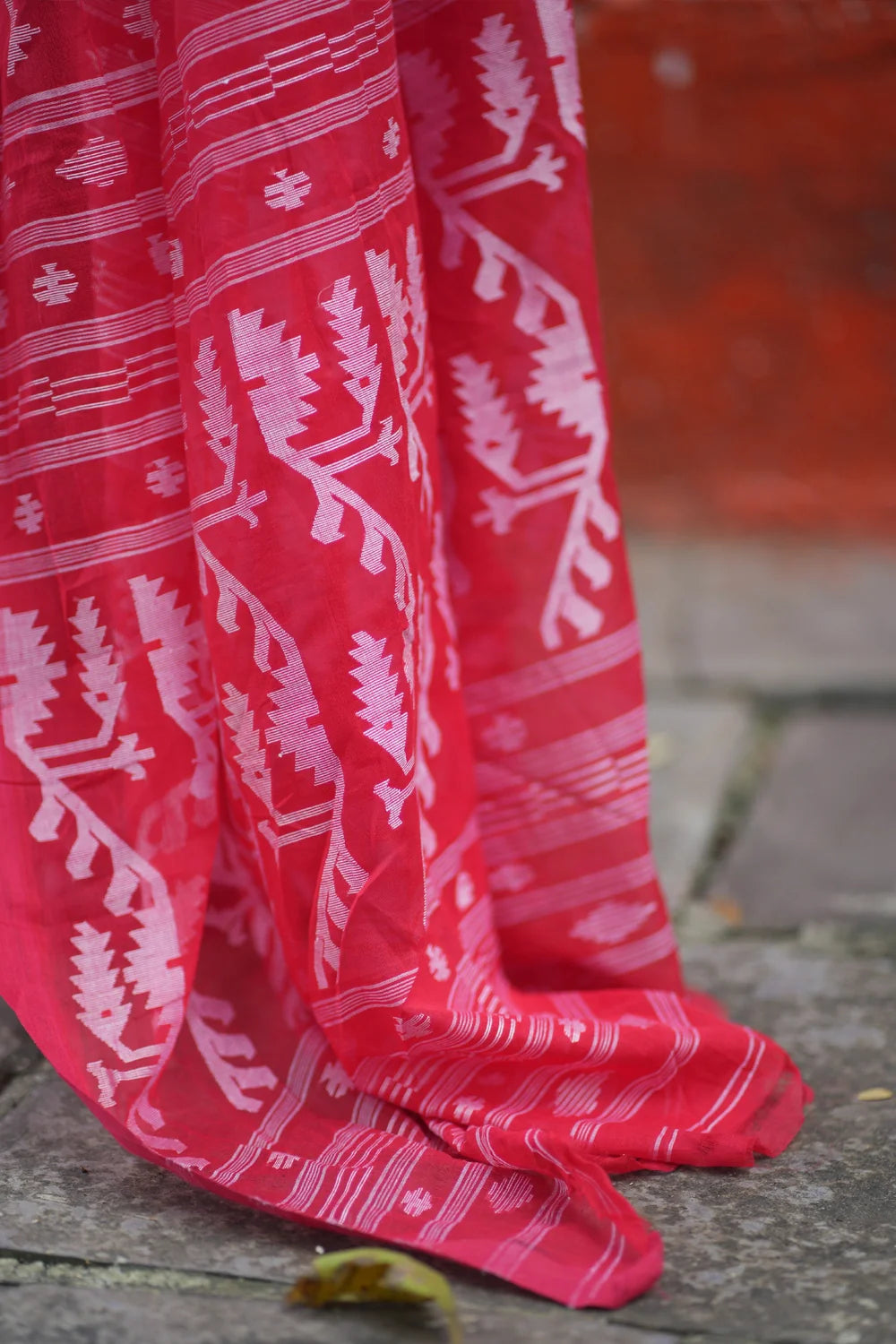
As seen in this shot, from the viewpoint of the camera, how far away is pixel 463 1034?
1186 millimetres

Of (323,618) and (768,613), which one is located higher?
(323,618)

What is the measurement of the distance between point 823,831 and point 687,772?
0.28 meters

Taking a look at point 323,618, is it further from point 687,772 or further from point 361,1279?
point 687,772

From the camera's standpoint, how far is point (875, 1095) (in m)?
1.33

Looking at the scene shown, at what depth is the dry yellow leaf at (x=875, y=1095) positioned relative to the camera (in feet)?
4.33

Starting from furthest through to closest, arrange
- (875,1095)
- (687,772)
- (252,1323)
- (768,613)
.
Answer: (768,613)
(687,772)
(875,1095)
(252,1323)

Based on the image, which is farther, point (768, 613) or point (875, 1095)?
point (768, 613)

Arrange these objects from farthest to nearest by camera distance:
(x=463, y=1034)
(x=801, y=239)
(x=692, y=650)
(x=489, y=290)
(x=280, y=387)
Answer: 1. (x=801, y=239)
2. (x=692, y=650)
3. (x=489, y=290)
4. (x=463, y=1034)
5. (x=280, y=387)

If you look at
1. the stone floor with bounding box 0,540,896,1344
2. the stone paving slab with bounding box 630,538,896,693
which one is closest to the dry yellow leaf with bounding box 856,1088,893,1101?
the stone floor with bounding box 0,540,896,1344

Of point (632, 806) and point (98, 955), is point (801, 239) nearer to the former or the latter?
point (632, 806)

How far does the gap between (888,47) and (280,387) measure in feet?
8.06

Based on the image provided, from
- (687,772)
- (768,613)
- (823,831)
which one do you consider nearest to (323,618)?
(823,831)

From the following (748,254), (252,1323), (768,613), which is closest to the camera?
(252,1323)

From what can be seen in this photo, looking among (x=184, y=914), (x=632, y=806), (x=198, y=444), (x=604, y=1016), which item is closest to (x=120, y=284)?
(x=198, y=444)
